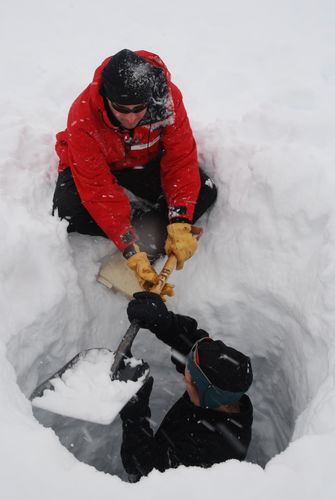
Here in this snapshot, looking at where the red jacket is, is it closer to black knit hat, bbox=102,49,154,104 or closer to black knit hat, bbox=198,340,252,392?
black knit hat, bbox=102,49,154,104

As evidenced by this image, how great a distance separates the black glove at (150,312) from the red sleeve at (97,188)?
0.41 meters

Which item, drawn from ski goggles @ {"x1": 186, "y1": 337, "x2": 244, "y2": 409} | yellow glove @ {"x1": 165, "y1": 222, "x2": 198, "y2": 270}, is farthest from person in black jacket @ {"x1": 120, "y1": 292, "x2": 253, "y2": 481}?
yellow glove @ {"x1": 165, "y1": 222, "x2": 198, "y2": 270}

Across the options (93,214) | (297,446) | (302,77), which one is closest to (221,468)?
(297,446)

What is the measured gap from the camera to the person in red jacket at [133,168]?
2.59 meters

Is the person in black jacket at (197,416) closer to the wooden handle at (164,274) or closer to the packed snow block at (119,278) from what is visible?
the wooden handle at (164,274)

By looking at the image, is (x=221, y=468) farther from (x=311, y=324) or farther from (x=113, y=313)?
(x=113, y=313)

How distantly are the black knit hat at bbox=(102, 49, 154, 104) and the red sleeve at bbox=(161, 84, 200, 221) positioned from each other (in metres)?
0.57

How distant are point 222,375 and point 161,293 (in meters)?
0.74

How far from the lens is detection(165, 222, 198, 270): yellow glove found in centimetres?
277

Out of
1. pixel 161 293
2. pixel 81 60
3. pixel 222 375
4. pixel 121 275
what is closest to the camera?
pixel 222 375

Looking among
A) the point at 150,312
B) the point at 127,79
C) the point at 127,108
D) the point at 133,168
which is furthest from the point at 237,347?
the point at 127,79

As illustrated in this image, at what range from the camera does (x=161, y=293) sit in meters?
2.68

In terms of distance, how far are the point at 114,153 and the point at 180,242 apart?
75 cm

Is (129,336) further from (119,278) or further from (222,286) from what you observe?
(222,286)
